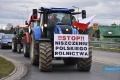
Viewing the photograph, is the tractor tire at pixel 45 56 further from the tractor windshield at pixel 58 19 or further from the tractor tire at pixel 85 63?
the tractor windshield at pixel 58 19

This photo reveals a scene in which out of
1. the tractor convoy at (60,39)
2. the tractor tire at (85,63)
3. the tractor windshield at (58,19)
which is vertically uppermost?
the tractor windshield at (58,19)

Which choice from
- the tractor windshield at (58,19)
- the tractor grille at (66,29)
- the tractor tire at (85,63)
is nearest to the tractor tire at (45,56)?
the tractor grille at (66,29)

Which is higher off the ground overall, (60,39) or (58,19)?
(58,19)

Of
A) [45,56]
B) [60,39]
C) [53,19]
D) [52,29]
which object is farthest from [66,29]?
[45,56]

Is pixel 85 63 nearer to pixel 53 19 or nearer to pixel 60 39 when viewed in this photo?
pixel 60 39

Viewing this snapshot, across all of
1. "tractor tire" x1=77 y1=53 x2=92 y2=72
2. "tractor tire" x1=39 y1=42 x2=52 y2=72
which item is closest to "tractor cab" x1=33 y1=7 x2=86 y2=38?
"tractor tire" x1=39 y1=42 x2=52 y2=72

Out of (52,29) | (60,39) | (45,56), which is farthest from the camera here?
(52,29)

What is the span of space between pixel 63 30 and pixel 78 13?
6.98 ft

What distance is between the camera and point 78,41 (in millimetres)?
14656

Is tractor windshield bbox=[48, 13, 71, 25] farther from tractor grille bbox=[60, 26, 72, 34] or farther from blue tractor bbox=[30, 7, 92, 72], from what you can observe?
tractor grille bbox=[60, 26, 72, 34]

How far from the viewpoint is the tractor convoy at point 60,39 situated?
14.3 m

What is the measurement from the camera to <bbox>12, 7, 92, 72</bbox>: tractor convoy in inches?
565

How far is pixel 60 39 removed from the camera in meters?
14.5

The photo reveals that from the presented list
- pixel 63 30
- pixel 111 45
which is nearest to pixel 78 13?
pixel 63 30
